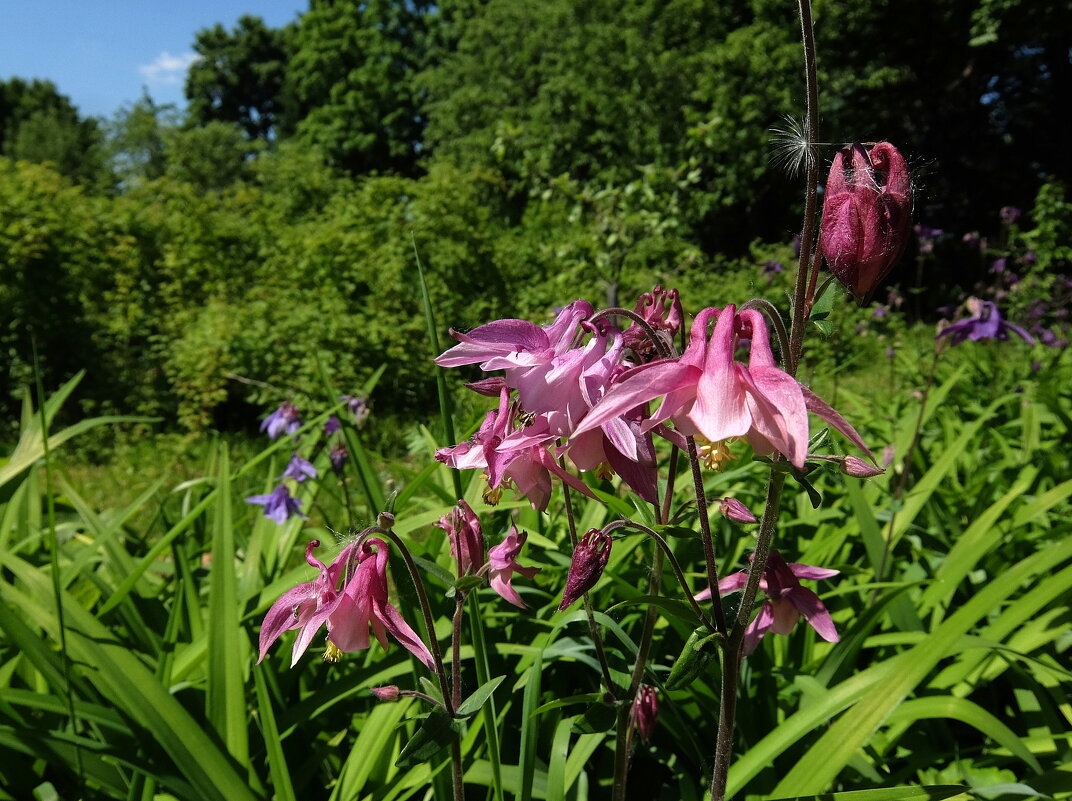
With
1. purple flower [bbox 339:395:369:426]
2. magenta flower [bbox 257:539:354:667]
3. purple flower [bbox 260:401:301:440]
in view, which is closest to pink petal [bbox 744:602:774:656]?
magenta flower [bbox 257:539:354:667]

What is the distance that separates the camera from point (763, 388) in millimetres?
758

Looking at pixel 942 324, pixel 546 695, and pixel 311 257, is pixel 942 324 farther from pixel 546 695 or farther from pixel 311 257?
pixel 311 257

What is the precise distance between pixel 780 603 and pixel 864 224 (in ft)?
2.20

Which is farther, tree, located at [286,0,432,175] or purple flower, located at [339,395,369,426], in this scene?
tree, located at [286,0,432,175]

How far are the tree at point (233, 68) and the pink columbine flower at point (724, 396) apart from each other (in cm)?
4941

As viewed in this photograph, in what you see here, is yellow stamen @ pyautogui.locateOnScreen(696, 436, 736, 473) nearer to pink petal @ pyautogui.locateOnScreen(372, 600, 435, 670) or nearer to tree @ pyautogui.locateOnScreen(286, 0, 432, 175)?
pink petal @ pyautogui.locateOnScreen(372, 600, 435, 670)

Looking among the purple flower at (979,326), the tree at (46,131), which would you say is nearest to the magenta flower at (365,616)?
the purple flower at (979,326)

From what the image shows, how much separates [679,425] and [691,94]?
14.1m

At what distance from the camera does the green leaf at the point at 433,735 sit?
981 mm

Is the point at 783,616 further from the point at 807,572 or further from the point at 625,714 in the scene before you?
the point at 625,714

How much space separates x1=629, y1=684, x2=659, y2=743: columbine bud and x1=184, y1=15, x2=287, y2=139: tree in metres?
49.2

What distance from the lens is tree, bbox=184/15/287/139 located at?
147 ft

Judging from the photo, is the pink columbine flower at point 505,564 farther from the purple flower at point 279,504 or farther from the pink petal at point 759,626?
the purple flower at point 279,504

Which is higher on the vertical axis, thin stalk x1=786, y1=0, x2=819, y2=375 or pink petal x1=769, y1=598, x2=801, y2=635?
thin stalk x1=786, y1=0, x2=819, y2=375
